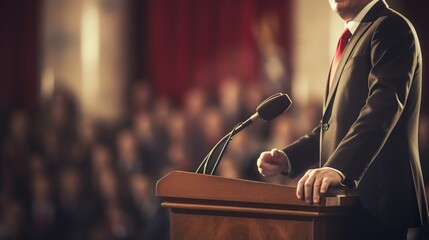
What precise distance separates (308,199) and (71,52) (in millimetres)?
6244

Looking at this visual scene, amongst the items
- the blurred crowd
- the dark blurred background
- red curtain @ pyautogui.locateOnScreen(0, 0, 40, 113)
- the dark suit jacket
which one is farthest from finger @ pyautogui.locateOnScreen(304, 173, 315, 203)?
red curtain @ pyautogui.locateOnScreen(0, 0, 40, 113)

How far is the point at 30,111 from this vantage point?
25.7 ft

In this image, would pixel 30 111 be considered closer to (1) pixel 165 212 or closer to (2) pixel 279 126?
(1) pixel 165 212

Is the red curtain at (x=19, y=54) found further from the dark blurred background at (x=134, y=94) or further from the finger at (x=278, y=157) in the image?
the finger at (x=278, y=157)

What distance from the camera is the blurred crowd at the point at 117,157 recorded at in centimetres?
495

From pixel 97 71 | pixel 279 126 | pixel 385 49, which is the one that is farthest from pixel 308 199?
pixel 97 71

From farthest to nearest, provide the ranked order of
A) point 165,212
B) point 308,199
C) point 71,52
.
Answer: point 71,52 → point 165,212 → point 308,199

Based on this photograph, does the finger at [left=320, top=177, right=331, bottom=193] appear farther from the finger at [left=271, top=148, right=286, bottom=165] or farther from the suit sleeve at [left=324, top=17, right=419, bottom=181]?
the finger at [left=271, top=148, right=286, bottom=165]

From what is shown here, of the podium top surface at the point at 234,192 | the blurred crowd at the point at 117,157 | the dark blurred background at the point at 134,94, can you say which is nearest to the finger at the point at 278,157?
the podium top surface at the point at 234,192

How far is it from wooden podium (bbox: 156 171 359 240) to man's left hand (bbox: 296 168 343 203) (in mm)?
23

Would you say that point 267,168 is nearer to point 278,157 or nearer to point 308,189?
point 278,157

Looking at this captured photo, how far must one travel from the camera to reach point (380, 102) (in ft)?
5.37

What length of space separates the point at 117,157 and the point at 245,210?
4.33 meters

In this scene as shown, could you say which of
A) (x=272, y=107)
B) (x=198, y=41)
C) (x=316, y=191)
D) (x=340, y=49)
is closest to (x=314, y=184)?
(x=316, y=191)
